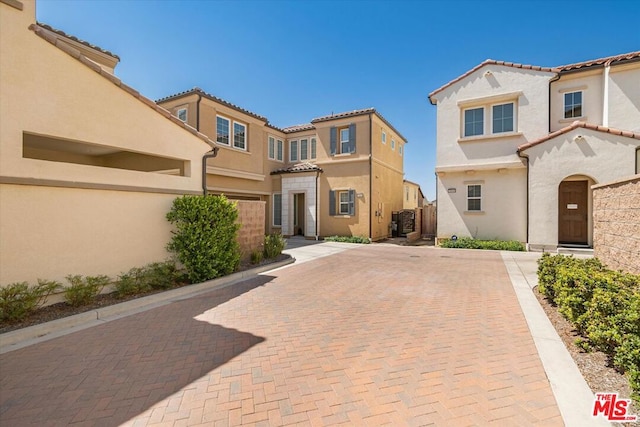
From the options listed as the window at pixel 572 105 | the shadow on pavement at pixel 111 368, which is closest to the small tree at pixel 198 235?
the shadow on pavement at pixel 111 368

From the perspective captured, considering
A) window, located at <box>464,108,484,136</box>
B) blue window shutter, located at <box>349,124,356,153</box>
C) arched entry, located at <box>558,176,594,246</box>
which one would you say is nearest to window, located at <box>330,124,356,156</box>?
blue window shutter, located at <box>349,124,356,153</box>

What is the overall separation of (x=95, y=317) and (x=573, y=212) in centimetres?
1854

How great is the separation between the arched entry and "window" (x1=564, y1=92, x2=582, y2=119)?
3.06m

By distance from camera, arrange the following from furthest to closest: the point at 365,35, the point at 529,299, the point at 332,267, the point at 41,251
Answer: the point at 365,35 < the point at 332,267 < the point at 529,299 < the point at 41,251

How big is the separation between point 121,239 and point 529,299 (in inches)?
385

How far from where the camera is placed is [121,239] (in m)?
6.95

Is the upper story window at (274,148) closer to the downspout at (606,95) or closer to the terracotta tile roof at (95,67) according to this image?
the terracotta tile roof at (95,67)

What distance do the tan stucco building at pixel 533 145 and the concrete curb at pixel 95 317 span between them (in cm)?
1268

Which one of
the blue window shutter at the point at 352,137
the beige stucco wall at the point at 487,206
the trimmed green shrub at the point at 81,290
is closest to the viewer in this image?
the trimmed green shrub at the point at 81,290

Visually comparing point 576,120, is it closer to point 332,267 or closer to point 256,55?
point 332,267

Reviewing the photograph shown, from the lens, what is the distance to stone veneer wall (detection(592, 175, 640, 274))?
5.28 meters

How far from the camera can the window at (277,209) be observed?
19844 millimetres

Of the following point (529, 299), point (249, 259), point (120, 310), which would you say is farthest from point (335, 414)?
point (249, 259)

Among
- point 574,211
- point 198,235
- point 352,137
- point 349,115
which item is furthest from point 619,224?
point 349,115
